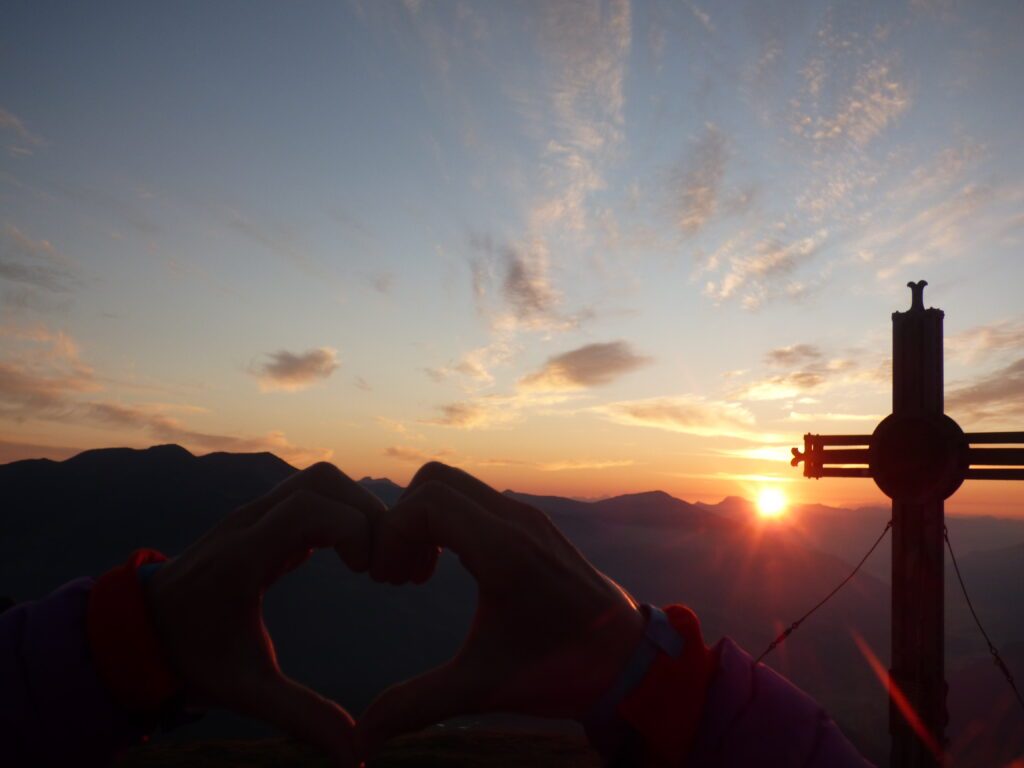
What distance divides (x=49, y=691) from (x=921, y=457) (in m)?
10.0

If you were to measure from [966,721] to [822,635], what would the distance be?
7287 centimetres

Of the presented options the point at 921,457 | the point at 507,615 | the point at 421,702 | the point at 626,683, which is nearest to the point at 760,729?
the point at 626,683

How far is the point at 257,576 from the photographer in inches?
70.7

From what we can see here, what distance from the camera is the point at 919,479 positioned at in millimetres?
9109

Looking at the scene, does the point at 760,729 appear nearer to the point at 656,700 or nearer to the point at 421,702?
the point at 656,700

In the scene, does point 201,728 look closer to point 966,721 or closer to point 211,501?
point 211,501

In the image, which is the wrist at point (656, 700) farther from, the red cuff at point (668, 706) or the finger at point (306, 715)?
the finger at point (306, 715)

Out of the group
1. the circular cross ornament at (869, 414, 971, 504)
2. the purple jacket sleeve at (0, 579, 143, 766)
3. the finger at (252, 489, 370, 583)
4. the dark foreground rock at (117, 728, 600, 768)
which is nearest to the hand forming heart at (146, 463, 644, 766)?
the finger at (252, 489, 370, 583)

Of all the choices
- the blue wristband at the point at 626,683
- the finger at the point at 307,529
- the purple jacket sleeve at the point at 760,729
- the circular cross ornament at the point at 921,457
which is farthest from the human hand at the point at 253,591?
the circular cross ornament at the point at 921,457

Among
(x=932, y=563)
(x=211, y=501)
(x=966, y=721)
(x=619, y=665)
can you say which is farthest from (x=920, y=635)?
(x=211, y=501)

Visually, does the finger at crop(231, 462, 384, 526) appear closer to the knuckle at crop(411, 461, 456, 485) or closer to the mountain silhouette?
the knuckle at crop(411, 461, 456, 485)

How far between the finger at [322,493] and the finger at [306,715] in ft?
1.50

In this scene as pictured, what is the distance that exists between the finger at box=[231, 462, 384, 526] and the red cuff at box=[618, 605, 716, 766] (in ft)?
2.75

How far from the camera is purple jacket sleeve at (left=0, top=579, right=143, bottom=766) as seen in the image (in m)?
1.69
